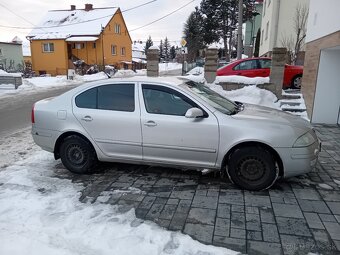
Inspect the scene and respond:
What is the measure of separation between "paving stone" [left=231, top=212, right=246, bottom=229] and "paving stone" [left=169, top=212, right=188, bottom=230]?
0.55m

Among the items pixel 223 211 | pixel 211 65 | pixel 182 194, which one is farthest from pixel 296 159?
pixel 211 65

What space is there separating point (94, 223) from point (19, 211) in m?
1.04

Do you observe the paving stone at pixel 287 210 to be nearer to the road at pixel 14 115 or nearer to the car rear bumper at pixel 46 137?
the car rear bumper at pixel 46 137

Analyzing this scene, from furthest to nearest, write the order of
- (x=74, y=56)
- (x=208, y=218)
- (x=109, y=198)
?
(x=74, y=56), (x=109, y=198), (x=208, y=218)

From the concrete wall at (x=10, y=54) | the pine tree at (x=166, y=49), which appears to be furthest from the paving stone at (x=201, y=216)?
the pine tree at (x=166, y=49)

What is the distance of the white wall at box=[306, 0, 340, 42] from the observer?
7.36 m

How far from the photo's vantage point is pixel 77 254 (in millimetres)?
3012

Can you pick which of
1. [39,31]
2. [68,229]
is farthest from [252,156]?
[39,31]

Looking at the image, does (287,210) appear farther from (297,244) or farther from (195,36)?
(195,36)

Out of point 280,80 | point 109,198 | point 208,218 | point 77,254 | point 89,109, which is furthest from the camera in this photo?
point 280,80

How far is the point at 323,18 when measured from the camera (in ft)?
27.6

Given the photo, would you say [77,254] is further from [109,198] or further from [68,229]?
[109,198]

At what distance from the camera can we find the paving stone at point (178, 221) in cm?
349

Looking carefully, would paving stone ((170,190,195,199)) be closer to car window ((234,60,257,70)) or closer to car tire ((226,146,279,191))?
car tire ((226,146,279,191))
